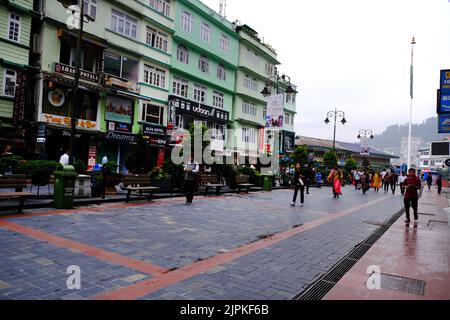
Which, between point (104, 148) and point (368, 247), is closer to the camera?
point (368, 247)

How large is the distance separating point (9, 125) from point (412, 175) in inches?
780

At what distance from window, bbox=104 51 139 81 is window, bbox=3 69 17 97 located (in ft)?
20.2

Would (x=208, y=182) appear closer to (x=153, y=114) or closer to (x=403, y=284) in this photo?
(x=403, y=284)

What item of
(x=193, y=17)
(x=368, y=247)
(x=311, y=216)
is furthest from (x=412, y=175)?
(x=193, y=17)

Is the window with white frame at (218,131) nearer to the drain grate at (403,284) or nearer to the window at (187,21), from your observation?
the window at (187,21)

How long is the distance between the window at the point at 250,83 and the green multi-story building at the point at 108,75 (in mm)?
12994

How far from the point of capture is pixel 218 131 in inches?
1299

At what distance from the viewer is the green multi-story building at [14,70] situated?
17156mm

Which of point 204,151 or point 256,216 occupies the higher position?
point 204,151

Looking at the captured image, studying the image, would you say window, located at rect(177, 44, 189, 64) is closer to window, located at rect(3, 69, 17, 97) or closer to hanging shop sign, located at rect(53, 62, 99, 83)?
hanging shop sign, located at rect(53, 62, 99, 83)

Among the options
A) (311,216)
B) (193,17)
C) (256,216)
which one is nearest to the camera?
(256,216)

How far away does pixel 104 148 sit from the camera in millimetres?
23016

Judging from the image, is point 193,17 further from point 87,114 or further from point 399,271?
point 399,271
